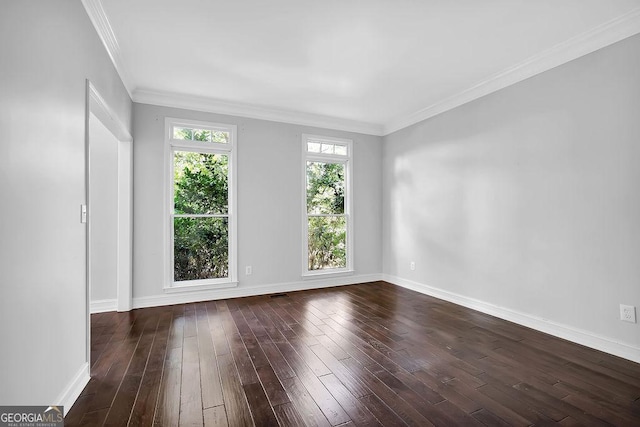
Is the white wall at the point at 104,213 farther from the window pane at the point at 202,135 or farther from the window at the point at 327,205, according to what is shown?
the window at the point at 327,205

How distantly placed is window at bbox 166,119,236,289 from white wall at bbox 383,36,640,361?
292 cm

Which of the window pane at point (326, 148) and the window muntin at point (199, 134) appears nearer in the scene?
the window muntin at point (199, 134)

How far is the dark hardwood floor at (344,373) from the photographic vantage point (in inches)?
70.9

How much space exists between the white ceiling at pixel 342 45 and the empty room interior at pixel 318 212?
0.09 feet

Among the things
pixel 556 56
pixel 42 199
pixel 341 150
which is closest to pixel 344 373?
pixel 42 199

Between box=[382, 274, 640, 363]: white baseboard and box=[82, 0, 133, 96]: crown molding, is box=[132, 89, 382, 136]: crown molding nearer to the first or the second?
box=[82, 0, 133, 96]: crown molding

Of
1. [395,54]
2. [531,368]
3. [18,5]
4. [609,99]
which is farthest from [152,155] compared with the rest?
[609,99]

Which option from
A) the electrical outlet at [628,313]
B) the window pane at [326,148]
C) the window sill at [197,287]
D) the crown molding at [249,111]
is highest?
the crown molding at [249,111]

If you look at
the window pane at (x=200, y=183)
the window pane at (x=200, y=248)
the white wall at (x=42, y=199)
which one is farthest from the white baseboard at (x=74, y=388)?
the window pane at (x=200, y=183)

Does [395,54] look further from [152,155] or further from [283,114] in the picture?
[152,155]

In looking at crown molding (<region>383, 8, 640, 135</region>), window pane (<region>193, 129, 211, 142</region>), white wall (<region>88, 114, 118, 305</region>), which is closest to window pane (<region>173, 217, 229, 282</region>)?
white wall (<region>88, 114, 118, 305</region>)

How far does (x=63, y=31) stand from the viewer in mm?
1833

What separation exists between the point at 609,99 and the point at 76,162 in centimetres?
422

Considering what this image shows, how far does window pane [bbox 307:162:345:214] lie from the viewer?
200 inches
